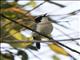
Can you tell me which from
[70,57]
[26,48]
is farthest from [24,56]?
[70,57]

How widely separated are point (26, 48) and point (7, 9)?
12 cm

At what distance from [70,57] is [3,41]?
0.21 meters

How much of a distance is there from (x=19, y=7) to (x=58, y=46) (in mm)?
156

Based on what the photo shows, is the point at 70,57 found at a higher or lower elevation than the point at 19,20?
lower

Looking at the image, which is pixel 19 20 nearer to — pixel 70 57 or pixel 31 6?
pixel 31 6

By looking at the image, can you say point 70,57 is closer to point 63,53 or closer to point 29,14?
point 63,53

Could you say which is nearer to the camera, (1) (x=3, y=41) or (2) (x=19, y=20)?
(1) (x=3, y=41)

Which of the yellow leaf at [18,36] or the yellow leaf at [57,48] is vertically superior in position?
the yellow leaf at [18,36]

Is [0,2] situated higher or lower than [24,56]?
higher

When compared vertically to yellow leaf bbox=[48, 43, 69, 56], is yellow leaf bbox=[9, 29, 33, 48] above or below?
above

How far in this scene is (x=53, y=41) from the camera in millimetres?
718

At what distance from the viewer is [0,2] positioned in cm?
75

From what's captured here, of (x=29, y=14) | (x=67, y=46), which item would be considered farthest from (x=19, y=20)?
(x=67, y=46)

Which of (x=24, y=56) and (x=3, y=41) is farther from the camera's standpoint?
(x=24, y=56)
